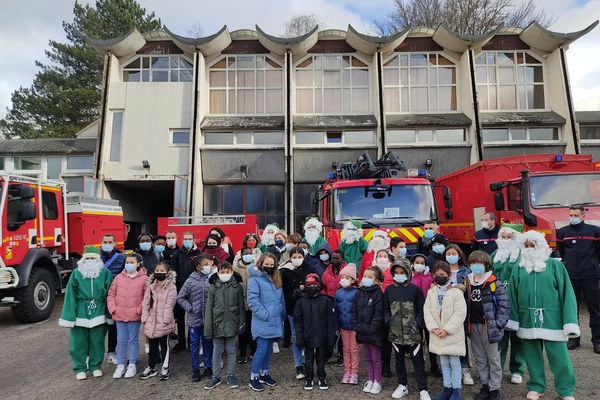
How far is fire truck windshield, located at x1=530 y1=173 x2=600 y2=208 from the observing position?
315 inches

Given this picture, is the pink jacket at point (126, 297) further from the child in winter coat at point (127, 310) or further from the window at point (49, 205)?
Result: the window at point (49, 205)

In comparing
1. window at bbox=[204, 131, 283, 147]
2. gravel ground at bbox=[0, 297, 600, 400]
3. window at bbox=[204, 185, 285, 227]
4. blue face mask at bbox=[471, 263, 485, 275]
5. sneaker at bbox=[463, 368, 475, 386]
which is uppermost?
window at bbox=[204, 131, 283, 147]

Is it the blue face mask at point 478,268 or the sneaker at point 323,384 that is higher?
the blue face mask at point 478,268

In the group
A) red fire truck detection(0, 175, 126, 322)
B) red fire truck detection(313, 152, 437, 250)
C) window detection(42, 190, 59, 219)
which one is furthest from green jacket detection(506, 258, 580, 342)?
window detection(42, 190, 59, 219)

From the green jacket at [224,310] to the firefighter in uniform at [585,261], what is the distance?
15.7 feet

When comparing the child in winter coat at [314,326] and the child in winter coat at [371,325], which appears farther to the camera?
the child in winter coat at [314,326]

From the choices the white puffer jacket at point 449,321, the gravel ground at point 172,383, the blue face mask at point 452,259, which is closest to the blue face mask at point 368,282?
the white puffer jacket at point 449,321

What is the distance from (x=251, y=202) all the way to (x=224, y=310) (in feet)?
44.0

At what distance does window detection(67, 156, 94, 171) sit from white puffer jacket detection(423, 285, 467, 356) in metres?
18.4

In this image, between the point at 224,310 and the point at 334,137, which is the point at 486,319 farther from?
the point at 334,137

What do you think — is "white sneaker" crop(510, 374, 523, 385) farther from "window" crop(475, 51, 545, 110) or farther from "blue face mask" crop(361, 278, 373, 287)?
"window" crop(475, 51, 545, 110)

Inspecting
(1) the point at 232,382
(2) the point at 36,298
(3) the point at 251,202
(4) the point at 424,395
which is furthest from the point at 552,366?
(3) the point at 251,202

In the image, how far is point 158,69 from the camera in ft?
62.2

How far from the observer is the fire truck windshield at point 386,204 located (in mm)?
8078
